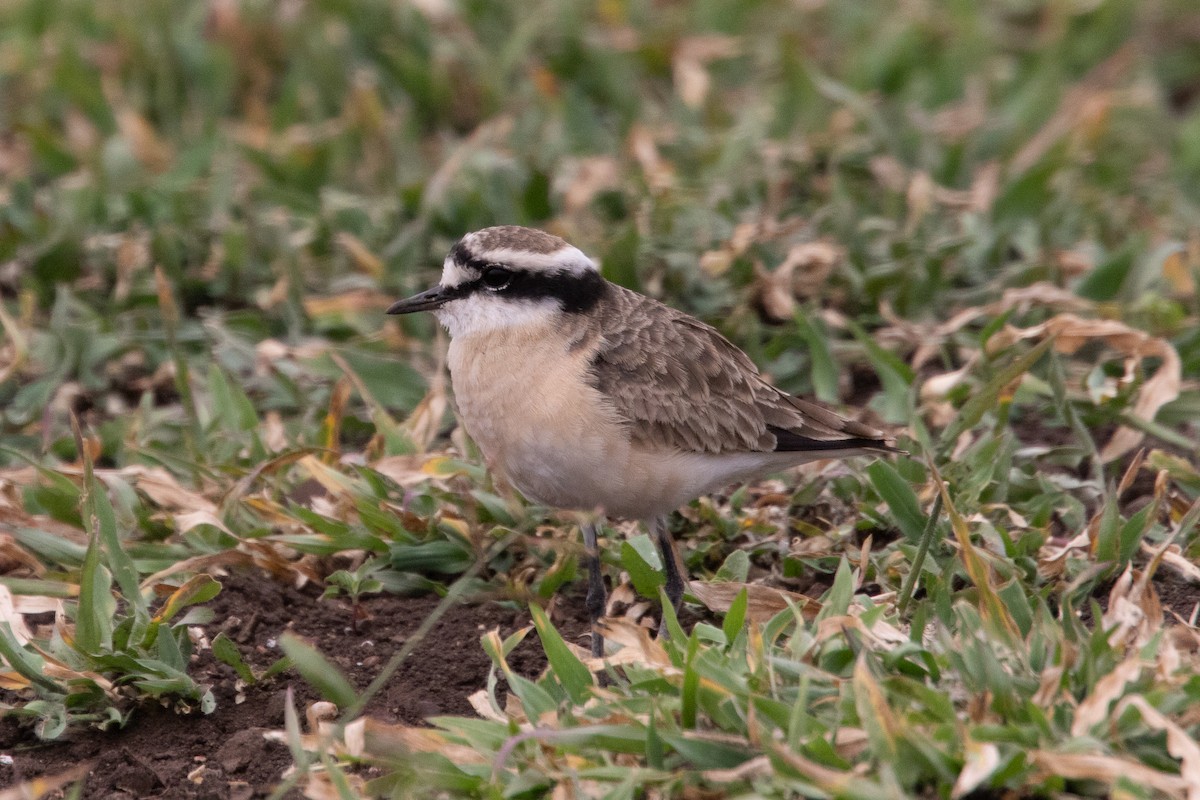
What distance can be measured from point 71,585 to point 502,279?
1.74 metres

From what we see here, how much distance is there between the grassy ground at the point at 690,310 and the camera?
3.86 meters

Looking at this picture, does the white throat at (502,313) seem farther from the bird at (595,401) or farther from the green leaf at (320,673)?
the green leaf at (320,673)

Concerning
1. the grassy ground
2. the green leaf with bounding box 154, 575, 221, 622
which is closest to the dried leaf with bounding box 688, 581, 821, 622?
the grassy ground

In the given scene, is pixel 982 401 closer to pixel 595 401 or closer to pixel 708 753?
pixel 595 401

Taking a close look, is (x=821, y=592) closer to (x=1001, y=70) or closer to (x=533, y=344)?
(x=533, y=344)

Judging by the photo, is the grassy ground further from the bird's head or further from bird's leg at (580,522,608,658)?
the bird's head

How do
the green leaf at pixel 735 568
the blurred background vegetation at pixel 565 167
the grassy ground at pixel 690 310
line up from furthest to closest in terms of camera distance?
the blurred background vegetation at pixel 565 167
the green leaf at pixel 735 568
the grassy ground at pixel 690 310

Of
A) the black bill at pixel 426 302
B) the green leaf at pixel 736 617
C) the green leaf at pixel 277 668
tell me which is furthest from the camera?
the black bill at pixel 426 302

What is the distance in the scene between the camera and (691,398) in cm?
506

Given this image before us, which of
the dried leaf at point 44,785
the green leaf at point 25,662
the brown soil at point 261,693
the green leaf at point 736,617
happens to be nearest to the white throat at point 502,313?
the brown soil at point 261,693

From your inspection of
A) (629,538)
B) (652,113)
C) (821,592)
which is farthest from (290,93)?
(821,592)

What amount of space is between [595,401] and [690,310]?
1943 millimetres

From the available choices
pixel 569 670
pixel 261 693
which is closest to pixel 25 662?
pixel 261 693

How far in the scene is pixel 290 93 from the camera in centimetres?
848
